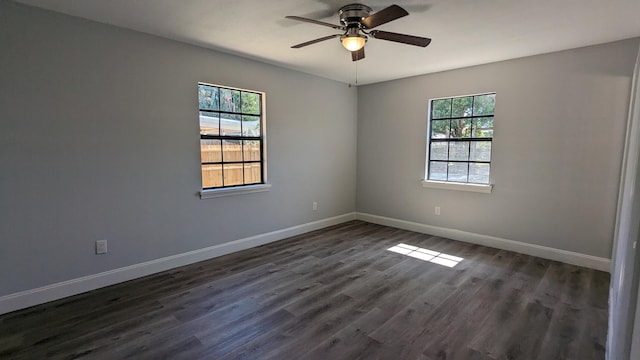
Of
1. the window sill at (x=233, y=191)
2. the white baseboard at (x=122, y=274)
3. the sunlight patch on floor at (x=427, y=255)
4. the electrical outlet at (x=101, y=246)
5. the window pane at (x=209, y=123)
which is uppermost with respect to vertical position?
the window pane at (x=209, y=123)

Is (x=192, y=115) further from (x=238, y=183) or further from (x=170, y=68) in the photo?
(x=238, y=183)

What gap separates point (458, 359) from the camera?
204 cm

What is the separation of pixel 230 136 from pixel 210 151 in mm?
335

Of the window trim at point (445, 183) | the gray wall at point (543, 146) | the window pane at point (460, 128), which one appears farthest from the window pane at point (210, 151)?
the window pane at point (460, 128)

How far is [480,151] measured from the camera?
438 cm

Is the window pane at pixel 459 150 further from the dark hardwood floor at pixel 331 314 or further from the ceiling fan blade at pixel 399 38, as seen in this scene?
the ceiling fan blade at pixel 399 38

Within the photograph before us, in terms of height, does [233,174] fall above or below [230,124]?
below

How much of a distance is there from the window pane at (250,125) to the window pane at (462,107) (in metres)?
2.90

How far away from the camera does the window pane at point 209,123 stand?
372 cm

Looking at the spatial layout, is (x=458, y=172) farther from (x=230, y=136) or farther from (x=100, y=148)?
(x=100, y=148)

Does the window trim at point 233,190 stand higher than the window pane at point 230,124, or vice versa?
the window pane at point 230,124

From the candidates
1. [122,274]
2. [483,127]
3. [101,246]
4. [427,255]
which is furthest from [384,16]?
[122,274]

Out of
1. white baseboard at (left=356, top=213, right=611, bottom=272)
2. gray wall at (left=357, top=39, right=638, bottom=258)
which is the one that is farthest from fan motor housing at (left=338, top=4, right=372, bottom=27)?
white baseboard at (left=356, top=213, right=611, bottom=272)

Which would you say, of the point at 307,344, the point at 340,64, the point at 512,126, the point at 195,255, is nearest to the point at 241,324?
the point at 307,344
